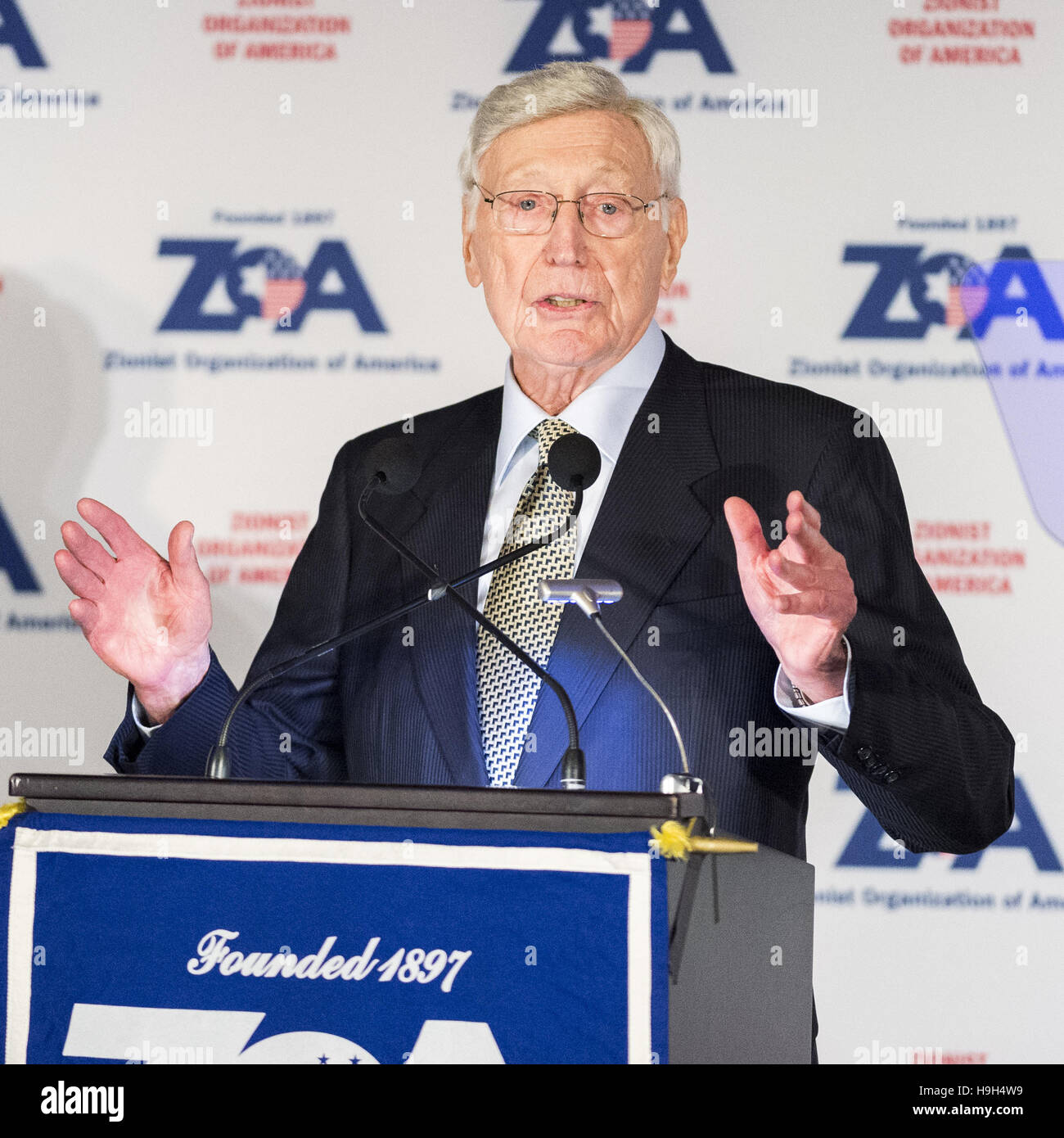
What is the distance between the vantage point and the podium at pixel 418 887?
1291mm

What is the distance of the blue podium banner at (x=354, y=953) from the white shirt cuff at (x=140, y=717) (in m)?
0.77

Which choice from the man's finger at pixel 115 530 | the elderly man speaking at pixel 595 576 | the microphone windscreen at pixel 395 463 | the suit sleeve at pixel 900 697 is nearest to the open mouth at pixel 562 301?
the elderly man speaking at pixel 595 576

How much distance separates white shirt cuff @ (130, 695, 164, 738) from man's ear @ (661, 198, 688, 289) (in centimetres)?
126


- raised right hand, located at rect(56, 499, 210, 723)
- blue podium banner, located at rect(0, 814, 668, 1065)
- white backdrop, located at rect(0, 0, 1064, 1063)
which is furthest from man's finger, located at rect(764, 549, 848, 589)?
white backdrop, located at rect(0, 0, 1064, 1063)

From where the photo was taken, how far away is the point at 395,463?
78.5 inches

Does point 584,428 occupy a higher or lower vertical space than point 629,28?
lower

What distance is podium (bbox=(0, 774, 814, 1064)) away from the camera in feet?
4.23

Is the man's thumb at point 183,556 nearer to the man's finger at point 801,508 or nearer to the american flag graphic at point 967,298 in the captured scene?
the man's finger at point 801,508

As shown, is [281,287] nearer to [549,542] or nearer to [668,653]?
[668,653]

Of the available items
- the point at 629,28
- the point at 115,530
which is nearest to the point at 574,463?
the point at 115,530

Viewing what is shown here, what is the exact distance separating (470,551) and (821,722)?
29.5 inches

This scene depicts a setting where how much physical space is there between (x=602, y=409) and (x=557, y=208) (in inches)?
15.0

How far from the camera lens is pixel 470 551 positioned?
2.42 meters
